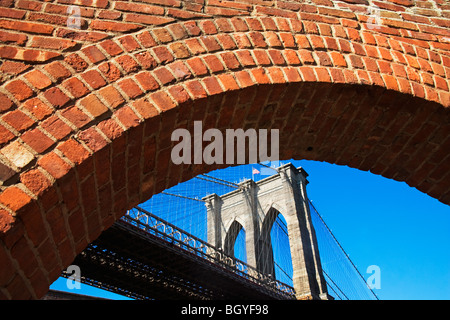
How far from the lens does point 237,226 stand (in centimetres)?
2258

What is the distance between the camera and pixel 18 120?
1104mm

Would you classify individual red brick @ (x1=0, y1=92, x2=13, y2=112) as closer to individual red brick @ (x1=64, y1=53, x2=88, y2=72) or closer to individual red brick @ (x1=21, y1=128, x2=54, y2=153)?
individual red brick @ (x1=21, y1=128, x2=54, y2=153)

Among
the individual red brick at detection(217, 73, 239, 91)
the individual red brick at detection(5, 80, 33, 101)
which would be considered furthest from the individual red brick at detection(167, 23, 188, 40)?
the individual red brick at detection(5, 80, 33, 101)

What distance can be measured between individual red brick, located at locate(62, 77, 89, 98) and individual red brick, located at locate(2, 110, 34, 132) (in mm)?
148

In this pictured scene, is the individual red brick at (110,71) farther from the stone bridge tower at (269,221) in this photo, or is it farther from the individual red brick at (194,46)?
the stone bridge tower at (269,221)

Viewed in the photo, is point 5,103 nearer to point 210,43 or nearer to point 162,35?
point 162,35

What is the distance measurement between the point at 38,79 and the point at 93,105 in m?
0.18

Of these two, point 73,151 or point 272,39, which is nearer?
point 73,151

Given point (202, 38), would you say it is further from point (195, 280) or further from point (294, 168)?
point (294, 168)

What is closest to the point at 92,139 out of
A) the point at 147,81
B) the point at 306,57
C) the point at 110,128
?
the point at 110,128

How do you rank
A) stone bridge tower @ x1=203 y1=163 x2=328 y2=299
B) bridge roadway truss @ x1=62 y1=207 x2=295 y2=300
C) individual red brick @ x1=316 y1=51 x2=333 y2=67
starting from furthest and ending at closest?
stone bridge tower @ x1=203 y1=163 x2=328 y2=299, bridge roadway truss @ x1=62 y1=207 x2=295 y2=300, individual red brick @ x1=316 y1=51 x2=333 y2=67

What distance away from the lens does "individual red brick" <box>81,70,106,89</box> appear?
48.2 inches

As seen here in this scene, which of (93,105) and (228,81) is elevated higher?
(228,81)

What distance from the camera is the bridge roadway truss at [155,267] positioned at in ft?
39.6
